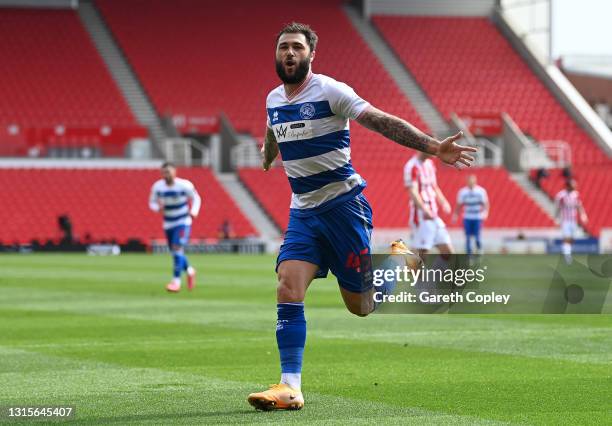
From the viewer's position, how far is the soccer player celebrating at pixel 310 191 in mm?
8336

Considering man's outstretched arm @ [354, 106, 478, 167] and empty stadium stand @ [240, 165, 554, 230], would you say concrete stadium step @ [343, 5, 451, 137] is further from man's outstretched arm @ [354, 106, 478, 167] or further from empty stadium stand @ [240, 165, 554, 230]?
man's outstretched arm @ [354, 106, 478, 167]

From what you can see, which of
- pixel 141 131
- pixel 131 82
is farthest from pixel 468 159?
pixel 131 82

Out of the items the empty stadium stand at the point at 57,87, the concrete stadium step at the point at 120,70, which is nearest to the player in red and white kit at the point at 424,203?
the empty stadium stand at the point at 57,87

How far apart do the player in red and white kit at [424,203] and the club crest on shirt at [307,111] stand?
36.2 feet

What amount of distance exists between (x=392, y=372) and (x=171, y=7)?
4489 cm

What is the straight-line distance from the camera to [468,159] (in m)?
7.59

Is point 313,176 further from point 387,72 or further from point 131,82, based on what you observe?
point 387,72

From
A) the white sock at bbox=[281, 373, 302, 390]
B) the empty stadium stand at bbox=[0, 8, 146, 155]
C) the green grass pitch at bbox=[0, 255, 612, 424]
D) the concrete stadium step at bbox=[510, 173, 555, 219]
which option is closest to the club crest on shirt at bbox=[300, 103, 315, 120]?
the white sock at bbox=[281, 373, 302, 390]

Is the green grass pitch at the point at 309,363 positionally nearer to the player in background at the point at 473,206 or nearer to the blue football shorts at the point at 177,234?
the blue football shorts at the point at 177,234

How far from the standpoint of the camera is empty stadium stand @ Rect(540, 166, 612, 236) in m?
48.8

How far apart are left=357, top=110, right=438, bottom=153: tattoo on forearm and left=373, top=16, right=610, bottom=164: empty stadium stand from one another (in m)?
44.8

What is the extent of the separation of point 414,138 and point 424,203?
11817mm

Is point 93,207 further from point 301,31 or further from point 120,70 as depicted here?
point 301,31

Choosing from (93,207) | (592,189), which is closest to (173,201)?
Result: (93,207)
